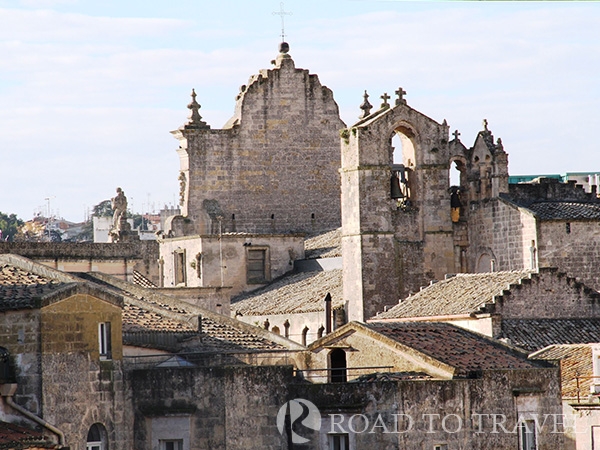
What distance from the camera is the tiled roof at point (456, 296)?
46.0 m

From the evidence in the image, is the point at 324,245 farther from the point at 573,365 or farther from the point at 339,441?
the point at 339,441

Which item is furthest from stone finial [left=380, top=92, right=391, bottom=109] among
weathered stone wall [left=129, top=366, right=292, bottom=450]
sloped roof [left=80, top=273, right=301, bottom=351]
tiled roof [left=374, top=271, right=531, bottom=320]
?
weathered stone wall [left=129, top=366, right=292, bottom=450]

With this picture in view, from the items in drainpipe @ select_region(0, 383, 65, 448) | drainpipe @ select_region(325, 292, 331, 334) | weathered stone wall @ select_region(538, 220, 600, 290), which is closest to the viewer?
drainpipe @ select_region(0, 383, 65, 448)

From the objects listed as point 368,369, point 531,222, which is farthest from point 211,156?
point 368,369

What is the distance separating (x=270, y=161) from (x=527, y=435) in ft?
95.0

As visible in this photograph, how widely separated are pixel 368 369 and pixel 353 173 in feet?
55.5

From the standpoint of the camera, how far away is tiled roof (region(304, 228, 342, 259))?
194 feet

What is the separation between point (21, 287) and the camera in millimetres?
33938

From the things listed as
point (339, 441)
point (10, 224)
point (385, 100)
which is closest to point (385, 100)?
point (385, 100)

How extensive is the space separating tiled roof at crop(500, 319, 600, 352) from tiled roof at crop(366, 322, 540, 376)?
165 inches

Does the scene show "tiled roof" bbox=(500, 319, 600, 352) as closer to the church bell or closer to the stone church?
the stone church

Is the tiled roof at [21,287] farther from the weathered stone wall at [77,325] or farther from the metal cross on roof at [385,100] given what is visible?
the metal cross on roof at [385,100]

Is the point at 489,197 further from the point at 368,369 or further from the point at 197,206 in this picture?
the point at 368,369

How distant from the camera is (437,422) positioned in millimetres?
35062
